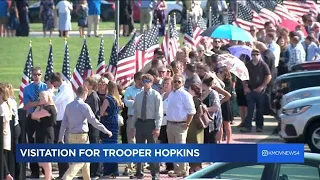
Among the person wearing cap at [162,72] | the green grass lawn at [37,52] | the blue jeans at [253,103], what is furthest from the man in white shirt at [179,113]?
the green grass lawn at [37,52]

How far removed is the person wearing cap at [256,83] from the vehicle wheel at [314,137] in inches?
108

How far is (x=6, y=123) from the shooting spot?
16375 millimetres

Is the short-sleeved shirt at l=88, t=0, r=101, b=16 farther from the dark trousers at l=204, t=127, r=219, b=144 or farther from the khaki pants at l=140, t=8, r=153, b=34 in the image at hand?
the dark trousers at l=204, t=127, r=219, b=144

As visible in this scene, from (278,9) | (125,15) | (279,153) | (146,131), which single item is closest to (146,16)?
(125,15)

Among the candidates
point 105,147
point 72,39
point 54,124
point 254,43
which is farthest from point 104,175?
point 72,39

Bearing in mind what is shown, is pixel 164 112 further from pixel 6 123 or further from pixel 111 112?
→ pixel 6 123

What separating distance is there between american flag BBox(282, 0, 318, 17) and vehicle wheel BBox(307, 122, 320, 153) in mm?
16963

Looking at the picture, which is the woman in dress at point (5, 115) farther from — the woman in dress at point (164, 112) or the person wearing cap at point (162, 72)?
the person wearing cap at point (162, 72)

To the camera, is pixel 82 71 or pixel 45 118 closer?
pixel 45 118

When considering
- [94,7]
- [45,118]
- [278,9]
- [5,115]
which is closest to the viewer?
[5,115]

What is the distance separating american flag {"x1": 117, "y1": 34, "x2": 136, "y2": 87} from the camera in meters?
23.2

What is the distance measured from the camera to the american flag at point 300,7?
127ft

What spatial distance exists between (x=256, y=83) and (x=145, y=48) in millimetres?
2481

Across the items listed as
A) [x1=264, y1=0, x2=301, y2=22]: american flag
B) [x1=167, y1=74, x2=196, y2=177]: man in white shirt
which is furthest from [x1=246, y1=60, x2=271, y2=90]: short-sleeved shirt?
[x1=264, y1=0, x2=301, y2=22]: american flag
